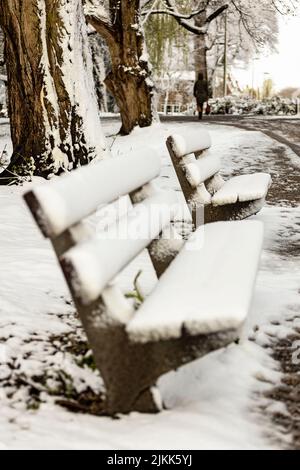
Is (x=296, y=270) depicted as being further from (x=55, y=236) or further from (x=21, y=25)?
(x=21, y=25)

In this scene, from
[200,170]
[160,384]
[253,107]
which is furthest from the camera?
[253,107]

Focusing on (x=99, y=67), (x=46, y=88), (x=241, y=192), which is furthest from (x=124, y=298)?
(x=99, y=67)

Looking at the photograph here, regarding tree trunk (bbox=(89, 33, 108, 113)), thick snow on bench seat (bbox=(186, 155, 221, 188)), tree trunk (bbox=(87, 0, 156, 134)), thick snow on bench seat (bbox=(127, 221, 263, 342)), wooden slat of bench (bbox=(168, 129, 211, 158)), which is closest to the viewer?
thick snow on bench seat (bbox=(127, 221, 263, 342))

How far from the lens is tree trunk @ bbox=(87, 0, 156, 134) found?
1375 centimetres

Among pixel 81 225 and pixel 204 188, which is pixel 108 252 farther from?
pixel 204 188

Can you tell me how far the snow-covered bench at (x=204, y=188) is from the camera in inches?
157

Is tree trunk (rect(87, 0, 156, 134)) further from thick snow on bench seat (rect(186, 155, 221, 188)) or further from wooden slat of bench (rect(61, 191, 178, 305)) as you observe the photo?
wooden slat of bench (rect(61, 191, 178, 305))

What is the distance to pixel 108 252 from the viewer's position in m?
2.02

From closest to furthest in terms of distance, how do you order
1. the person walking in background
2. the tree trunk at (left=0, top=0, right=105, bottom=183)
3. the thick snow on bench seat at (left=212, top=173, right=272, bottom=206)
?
the thick snow on bench seat at (left=212, top=173, right=272, bottom=206), the tree trunk at (left=0, top=0, right=105, bottom=183), the person walking in background

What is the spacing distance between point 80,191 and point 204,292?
22.3 inches

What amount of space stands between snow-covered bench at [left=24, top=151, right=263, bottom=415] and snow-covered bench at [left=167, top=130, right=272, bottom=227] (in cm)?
152

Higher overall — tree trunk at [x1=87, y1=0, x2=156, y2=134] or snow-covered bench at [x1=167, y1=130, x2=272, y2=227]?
tree trunk at [x1=87, y1=0, x2=156, y2=134]

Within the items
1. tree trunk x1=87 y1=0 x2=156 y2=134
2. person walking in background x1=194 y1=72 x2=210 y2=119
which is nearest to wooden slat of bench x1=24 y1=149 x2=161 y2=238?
tree trunk x1=87 y1=0 x2=156 y2=134

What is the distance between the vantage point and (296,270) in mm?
4086
